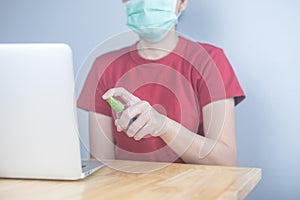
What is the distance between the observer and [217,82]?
1412 millimetres

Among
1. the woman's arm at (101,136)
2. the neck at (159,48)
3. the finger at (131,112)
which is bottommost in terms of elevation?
the woman's arm at (101,136)

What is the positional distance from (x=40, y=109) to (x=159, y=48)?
2.32ft

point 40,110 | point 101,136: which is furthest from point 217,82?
point 40,110

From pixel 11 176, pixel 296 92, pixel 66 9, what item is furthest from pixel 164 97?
pixel 66 9

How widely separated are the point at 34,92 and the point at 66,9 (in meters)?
1.19

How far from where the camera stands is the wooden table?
2.85 ft

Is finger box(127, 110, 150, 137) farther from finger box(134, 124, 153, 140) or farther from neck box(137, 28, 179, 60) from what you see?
neck box(137, 28, 179, 60)

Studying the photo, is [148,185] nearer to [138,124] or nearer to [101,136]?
[138,124]

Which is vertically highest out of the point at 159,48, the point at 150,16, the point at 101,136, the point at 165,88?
the point at 150,16

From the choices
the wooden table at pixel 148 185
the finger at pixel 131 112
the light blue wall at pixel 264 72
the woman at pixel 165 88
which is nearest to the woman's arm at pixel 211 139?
the woman at pixel 165 88

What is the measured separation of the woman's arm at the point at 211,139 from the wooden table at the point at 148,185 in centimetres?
12

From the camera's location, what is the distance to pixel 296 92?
1667 millimetres

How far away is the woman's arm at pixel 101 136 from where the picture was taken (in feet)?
4.79

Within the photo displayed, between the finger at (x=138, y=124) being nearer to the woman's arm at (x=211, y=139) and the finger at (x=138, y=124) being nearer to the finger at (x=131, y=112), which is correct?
the finger at (x=131, y=112)
